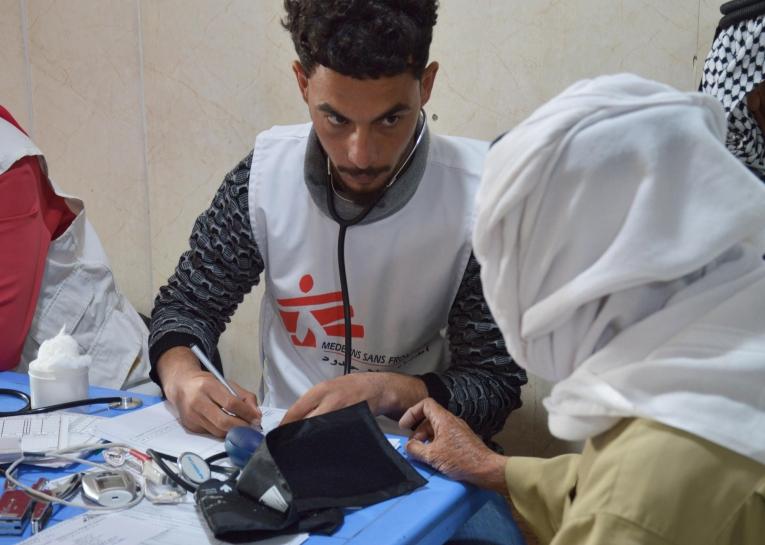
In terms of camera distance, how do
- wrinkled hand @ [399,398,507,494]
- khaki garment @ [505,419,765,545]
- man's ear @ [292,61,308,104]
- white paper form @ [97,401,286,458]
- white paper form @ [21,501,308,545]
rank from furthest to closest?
1. man's ear @ [292,61,308,104]
2. white paper form @ [97,401,286,458]
3. wrinkled hand @ [399,398,507,494]
4. white paper form @ [21,501,308,545]
5. khaki garment @ [505,419,765,545]

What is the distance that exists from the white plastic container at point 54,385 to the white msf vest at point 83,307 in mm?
465

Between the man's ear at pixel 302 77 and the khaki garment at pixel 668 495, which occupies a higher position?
the man's ear at pixel 302 77

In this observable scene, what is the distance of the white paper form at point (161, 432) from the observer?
1.17 metres

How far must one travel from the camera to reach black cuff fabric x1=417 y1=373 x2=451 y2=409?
1.39 metres

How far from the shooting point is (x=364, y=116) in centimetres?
136

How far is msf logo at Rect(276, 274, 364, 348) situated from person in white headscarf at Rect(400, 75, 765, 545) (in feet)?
2.72

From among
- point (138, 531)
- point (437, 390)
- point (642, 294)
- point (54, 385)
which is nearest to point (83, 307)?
point (54, 385)

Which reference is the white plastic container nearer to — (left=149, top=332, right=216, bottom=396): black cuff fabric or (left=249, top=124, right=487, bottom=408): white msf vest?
(left=149, top=332, right=216, bottom=396): black cuff fabric

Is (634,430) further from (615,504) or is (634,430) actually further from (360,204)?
(360,204)

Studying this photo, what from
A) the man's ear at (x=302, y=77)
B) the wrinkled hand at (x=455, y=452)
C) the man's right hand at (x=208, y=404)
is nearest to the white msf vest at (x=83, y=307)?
the man's right hand at (x=208, y=404)

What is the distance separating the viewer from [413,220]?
5.06 ft

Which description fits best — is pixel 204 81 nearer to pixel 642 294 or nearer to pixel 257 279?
pixel 257 279

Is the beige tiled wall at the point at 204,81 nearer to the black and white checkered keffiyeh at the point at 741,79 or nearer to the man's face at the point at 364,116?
the black and white checkered keffiyeh at the point at 741,79

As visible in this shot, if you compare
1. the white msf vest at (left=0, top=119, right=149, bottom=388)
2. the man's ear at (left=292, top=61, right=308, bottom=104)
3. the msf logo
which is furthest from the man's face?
the white msf vest at (left=0, top=119, right=149, bottom=388)
